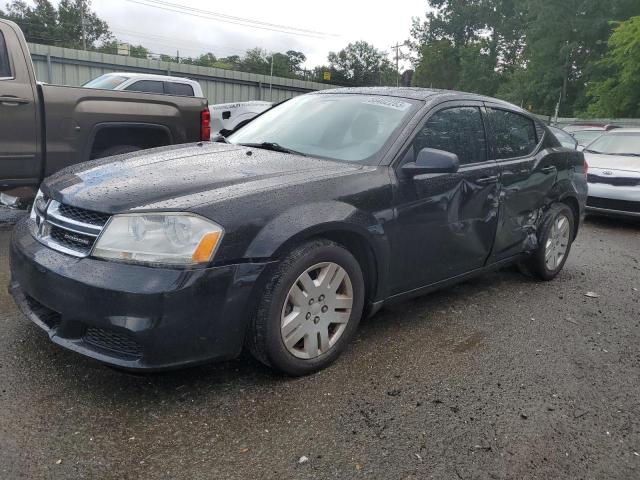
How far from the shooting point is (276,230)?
260cm

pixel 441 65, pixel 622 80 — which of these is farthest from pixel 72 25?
pixel 622 80

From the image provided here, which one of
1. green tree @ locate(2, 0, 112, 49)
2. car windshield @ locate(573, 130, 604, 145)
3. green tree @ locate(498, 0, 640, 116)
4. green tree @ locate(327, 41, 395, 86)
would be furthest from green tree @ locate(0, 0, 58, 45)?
car windshield @ locate(573, 130, 604, 145)

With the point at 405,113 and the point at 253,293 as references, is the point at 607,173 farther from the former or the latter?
the point at 253,293

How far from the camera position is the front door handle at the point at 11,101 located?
4.89 meters

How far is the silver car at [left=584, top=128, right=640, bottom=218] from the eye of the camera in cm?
792

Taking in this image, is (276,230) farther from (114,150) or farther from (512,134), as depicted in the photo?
(114,150)

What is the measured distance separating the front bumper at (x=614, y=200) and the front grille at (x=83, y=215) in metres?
7.76

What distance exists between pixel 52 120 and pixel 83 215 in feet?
10.4

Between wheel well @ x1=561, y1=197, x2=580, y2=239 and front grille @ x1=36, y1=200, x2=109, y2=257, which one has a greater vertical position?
front grille @ x1=36, y1=200, x2=109, y2=257

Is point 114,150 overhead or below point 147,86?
below

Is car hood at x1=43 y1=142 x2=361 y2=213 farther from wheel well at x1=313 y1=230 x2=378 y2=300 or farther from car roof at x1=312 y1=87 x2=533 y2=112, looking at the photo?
car roof at x1=312 y1=87 x2=533 y2=112

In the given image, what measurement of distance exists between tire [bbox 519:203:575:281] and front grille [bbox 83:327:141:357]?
3.57 m

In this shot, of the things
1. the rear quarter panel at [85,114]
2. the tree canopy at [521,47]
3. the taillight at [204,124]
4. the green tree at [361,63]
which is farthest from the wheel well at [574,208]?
the green tree at [361,63]

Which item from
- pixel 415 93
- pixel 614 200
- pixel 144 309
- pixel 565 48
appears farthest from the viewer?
pixel 565 48
